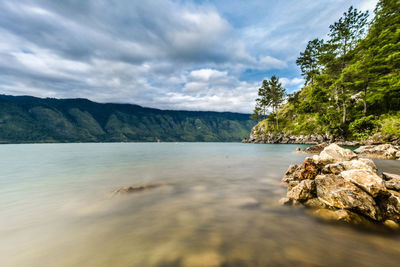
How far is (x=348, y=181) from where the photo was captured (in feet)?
19.2

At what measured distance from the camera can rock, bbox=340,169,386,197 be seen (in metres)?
5.29

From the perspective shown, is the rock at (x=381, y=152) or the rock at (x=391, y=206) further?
the rock at (x=381, y=152)

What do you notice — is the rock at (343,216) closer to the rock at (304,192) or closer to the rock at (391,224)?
the rock at (391,224)

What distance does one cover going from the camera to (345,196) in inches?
211

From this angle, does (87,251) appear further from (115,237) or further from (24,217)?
(24,217)

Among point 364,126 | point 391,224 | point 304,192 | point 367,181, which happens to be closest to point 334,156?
point 367,181

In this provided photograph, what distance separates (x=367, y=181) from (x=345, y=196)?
1.14 m

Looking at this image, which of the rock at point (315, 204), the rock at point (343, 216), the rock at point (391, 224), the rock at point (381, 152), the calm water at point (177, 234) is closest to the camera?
the calm water at point (177, 234)

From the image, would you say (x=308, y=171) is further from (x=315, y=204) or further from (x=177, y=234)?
(x=177, y=234)

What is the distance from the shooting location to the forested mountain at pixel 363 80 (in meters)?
28.6

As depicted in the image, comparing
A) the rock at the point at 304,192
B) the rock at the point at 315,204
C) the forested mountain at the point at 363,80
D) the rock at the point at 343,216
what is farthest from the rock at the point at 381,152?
the rock at the point at 343,216

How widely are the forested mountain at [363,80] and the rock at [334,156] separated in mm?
22820

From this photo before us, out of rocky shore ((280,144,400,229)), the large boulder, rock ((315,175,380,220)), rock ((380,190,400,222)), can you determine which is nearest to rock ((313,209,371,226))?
rocky shore ((280,144,400,229))

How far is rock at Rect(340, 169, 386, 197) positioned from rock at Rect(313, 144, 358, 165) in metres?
3.59
